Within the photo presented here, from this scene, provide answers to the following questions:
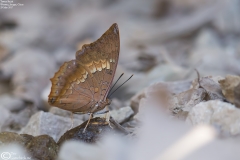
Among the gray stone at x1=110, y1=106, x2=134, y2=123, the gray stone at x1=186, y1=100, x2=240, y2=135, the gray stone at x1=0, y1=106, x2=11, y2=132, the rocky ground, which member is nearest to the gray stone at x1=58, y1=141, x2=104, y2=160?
the rocky ground

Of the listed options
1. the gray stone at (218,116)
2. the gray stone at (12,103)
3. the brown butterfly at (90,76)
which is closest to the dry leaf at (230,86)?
the gray stone at (218,116)

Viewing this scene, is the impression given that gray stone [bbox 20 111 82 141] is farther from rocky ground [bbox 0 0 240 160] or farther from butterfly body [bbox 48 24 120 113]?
butterfly body [bbox 48 24 120 113]

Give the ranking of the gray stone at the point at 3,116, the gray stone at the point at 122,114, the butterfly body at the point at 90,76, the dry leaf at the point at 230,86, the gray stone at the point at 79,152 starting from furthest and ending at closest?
the gray stone at the point at 3,116 → the gray stone at the point at 122,114 → the butterfly body at the point at 90,76 → the dry leaf at the point at 230,86 → the gray stone at the point at 79,152

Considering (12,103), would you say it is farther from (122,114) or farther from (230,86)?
(230,86)

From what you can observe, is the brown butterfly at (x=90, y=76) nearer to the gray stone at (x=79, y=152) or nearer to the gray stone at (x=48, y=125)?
the gray stone at (x=48, y=125)

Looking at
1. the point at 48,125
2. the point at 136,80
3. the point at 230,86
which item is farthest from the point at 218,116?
the point at 136,80

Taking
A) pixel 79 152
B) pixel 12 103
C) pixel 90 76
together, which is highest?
pixel 90 76

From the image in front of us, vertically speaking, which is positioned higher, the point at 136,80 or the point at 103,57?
the point at 103,57
